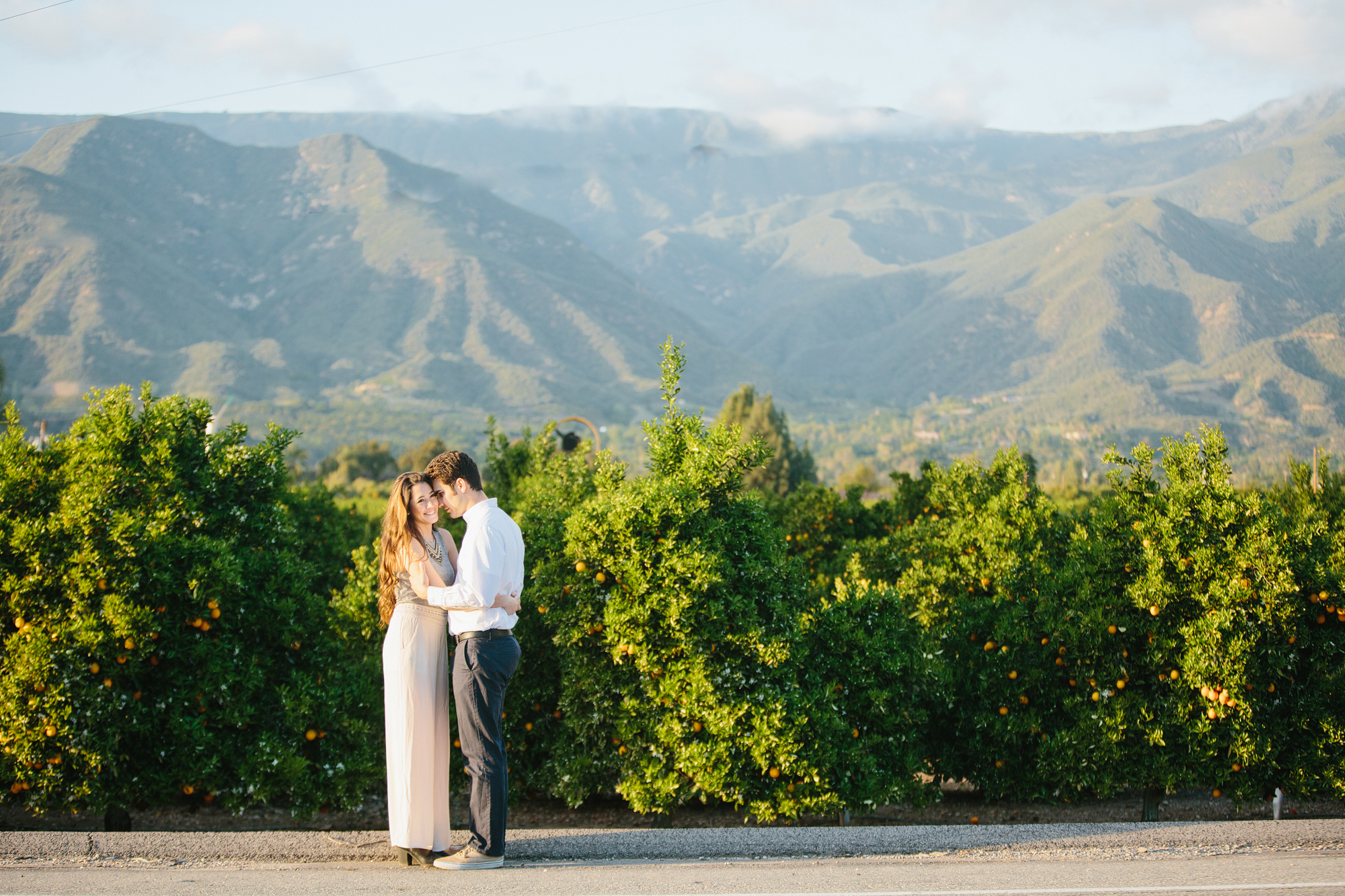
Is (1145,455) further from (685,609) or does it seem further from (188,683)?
(188,683)

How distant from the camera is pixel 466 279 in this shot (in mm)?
193375

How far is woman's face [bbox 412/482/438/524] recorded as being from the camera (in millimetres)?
5254

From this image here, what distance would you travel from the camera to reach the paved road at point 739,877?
15.4 ft

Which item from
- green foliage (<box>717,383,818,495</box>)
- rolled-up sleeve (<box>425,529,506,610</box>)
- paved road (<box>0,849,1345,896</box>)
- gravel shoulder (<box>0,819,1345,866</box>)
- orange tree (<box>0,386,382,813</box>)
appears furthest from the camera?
green foliage (<box>717,383,818,495</box>)

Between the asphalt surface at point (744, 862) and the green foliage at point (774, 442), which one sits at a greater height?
the green foliage at point (774, 442)

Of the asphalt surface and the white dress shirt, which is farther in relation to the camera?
the white dress shirt

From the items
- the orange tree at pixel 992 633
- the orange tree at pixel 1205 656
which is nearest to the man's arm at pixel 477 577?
the orange tree at pixel 992 633

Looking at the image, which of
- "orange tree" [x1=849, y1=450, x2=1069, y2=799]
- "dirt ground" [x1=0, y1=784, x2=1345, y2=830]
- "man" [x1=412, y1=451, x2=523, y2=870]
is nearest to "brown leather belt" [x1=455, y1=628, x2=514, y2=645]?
"man" [x1=412, y1=451, x2=523, y2=870]

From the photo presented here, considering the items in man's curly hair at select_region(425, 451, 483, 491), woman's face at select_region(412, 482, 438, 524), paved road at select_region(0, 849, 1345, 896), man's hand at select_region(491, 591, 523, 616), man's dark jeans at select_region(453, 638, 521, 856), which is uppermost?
man's curly hair at select_region(425, 451, 483, 491)

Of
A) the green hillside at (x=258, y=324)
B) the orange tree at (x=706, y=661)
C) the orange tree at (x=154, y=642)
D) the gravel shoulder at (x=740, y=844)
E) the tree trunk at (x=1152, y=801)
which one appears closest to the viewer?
the gravel shoulder at (x=740, y=844)

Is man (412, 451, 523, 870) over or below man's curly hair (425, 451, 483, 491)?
below

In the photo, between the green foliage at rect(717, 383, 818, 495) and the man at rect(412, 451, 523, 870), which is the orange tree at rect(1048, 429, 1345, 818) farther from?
the green foliage at rect(717, 383, 818, 495)

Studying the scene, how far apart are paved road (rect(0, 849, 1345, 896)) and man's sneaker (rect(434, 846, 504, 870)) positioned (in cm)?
6

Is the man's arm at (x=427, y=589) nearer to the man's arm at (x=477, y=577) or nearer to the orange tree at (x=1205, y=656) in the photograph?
the man's arm at (x=477, y=577)
